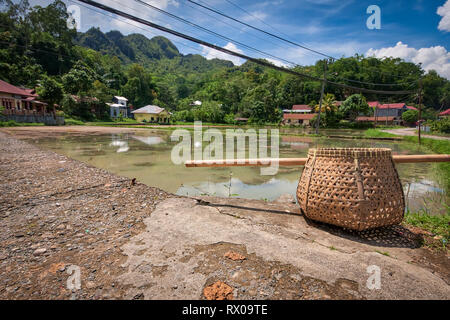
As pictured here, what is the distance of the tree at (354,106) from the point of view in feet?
124

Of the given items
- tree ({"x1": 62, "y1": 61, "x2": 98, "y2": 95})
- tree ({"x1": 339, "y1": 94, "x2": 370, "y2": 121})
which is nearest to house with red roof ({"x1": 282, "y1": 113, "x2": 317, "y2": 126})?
tree ({"x1": 339, "y1": 94, "x2": 370, "y2": 121})

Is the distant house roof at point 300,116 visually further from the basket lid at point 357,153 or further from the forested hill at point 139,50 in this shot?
the forested hill at point 139,50

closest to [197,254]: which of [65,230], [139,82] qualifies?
[65,230]

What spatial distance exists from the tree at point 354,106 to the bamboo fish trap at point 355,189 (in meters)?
42.0

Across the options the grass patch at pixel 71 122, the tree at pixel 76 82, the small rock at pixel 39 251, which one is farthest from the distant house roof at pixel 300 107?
the small rock at pixel 39 251

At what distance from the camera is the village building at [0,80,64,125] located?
79.1 ft

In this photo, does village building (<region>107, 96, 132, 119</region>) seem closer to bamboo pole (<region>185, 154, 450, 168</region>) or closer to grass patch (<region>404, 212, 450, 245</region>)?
bamboo pole (<region>185, 154, 450, 168</region>)

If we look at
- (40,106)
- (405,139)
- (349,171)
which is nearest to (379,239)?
(349,171)

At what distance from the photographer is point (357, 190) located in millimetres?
1933

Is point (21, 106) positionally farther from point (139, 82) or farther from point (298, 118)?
point (298, 118)

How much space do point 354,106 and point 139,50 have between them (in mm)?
121835

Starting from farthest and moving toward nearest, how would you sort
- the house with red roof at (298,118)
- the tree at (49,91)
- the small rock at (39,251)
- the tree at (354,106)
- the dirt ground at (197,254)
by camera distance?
the house with red roof at (298,118)
the tree at (354,106)
the tree at (49,91)
the small rock at (39,251)
the dirt ground at (197,254)

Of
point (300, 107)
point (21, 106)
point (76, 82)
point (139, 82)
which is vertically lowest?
point (21, 106)
